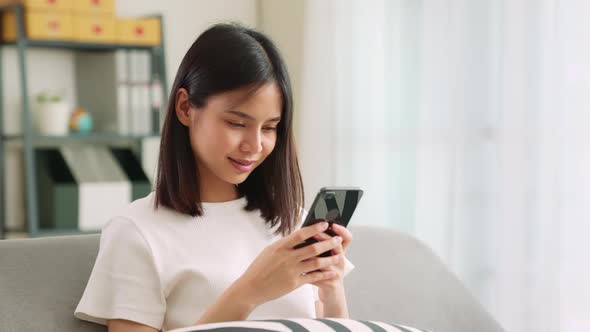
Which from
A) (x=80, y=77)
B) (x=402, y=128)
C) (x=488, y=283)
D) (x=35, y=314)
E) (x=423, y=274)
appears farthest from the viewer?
(x=80, y=77)

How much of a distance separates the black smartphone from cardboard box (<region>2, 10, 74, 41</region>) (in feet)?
8.64

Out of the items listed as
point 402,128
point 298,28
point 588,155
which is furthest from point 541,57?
point 298,28

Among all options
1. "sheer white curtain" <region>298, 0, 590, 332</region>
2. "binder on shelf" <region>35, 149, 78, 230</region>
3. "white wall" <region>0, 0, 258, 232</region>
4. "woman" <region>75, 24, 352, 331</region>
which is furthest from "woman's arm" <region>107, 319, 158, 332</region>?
"white wall" <region>0, 0, 258, 232</region>

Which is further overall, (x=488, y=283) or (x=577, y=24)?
(x=488, y=283)

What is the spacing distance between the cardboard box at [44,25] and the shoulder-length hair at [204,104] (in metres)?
2.38

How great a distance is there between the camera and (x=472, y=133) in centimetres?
289

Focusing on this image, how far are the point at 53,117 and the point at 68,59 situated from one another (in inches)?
16.2

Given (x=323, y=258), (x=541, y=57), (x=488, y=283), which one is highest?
(x=541, y=57)

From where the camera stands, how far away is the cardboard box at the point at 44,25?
3492 millimetres

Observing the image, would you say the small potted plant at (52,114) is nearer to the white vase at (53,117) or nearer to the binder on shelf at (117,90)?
the white vase at (53,117)

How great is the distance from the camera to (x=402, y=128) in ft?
10.7

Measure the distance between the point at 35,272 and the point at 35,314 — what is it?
0.26 feet

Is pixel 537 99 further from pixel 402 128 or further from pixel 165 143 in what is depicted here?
pixel 165 143

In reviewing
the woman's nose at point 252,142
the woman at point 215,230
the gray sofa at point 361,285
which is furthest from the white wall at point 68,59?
the woman's nose at point 252,142
